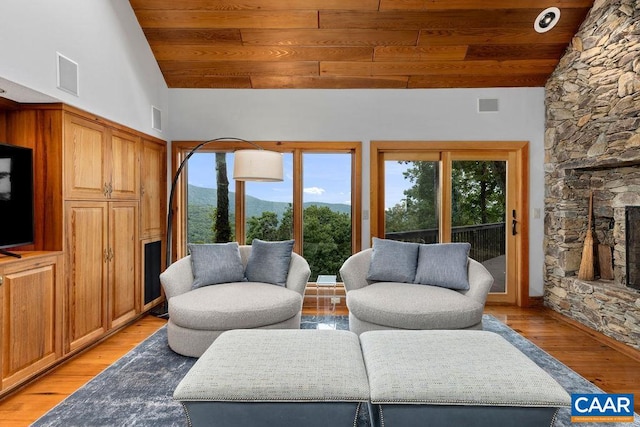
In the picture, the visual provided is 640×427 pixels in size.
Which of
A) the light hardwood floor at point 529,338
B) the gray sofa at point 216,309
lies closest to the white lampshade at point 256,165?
the gray sofa at point 216,309

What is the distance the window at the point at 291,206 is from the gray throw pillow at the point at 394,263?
109 centimetres

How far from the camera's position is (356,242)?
4469 millimetres

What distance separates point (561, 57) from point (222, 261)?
160 inches

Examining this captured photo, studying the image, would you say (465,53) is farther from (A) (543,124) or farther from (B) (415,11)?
(A) (543,124)

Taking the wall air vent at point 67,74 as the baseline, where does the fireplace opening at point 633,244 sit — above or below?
below

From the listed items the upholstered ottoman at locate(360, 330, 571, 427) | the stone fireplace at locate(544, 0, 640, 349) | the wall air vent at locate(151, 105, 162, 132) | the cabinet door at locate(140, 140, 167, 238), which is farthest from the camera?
the wall air vent at locate(151, 105, 162, 132)

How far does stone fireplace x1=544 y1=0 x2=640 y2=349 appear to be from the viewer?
3178mm

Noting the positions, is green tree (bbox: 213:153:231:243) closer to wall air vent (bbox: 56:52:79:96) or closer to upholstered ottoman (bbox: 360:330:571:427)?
wall air vent (bbox: 56:52:79:96)

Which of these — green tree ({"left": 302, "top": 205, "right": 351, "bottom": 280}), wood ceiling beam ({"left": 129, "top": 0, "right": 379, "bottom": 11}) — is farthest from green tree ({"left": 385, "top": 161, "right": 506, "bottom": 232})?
wood ceiling beam ({"left": 129, "top": 0, "right": 379, "bottom": 11})

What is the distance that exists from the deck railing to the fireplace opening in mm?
1280

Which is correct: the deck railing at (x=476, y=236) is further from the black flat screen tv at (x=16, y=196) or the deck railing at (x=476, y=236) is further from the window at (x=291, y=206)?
the black flat screen tv at (x=16, y=196)

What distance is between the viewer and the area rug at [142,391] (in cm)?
205

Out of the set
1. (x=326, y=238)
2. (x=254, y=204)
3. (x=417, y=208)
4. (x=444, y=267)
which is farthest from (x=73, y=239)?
(x=417, y=208)

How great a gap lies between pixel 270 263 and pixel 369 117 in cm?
211
